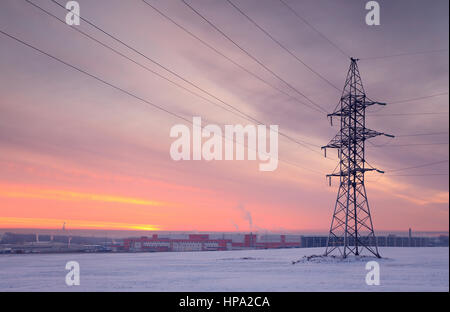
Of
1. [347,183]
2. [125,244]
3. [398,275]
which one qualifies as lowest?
[125,244]

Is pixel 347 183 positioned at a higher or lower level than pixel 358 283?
higher

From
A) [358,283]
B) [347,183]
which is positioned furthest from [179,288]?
[347,183]

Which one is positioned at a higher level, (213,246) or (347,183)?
(347,183)
